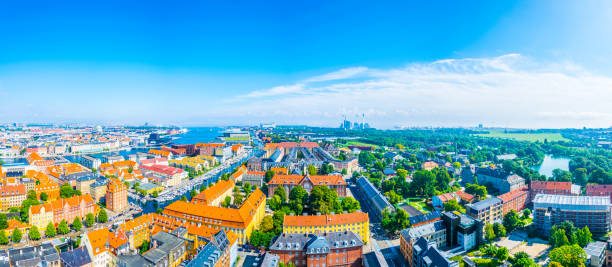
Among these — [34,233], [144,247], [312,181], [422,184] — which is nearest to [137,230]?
[144,247]

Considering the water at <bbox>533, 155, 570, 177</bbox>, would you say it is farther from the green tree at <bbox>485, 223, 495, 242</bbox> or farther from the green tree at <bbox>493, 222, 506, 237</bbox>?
the green tree at <bbox>485, 223, 495, 242</bbox>

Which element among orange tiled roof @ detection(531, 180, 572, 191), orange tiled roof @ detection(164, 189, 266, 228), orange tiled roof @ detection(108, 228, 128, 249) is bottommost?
orange tiled roof @ detection(108, 228, 128, 249)

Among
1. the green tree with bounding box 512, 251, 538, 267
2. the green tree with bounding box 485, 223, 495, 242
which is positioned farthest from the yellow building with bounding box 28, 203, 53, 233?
the green tree with bounding box 485, 223, 495, 242

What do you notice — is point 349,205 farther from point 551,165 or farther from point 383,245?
point 551,165

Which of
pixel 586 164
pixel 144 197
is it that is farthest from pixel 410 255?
pixel 586 164

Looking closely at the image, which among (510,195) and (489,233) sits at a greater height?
(510,195)

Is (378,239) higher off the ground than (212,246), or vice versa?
(212,246)

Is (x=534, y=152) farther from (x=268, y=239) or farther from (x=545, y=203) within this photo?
(x=268, y=239)
